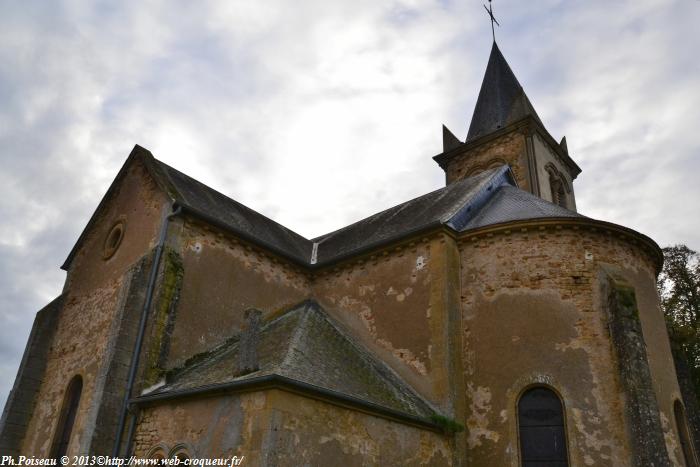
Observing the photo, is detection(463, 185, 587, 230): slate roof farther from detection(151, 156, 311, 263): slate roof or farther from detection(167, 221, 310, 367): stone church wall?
detection(167, 221, 310, 367): stone church wall

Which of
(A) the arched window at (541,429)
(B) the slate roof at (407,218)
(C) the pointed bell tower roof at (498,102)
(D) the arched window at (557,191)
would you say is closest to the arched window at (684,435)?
(A) the arched window at (541,429)

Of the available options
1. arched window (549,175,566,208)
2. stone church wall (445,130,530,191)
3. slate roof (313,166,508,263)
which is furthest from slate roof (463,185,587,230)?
arched window (549,175,566,208)

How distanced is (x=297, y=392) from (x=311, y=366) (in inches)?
47.1

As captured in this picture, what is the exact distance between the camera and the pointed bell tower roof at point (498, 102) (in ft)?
80.4

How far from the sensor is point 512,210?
1369cm

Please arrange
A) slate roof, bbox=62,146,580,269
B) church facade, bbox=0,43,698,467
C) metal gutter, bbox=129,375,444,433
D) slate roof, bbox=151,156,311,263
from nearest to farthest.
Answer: metal gutter, bbox=129,375,444,433
church facade, bbox=0,43,698,467
slate roof, bbox=62,146,580,269
slate roof, bbox=151,156,311,263

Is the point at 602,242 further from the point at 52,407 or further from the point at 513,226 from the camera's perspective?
the point at 52,407

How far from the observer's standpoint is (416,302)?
41.2ft

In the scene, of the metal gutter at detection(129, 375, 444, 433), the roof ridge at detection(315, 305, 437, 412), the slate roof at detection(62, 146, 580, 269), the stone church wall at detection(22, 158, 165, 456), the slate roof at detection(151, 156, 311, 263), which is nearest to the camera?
the metal gutter at detection(129, 375, 444, 433)

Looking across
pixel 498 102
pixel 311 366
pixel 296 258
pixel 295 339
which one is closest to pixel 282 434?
pixel 311 366

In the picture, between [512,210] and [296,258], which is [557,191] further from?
[296,258]

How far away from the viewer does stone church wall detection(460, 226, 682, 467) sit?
10.3 metres

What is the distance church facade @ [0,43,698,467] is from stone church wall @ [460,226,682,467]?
32 mm

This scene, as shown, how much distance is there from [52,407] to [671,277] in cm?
2401
